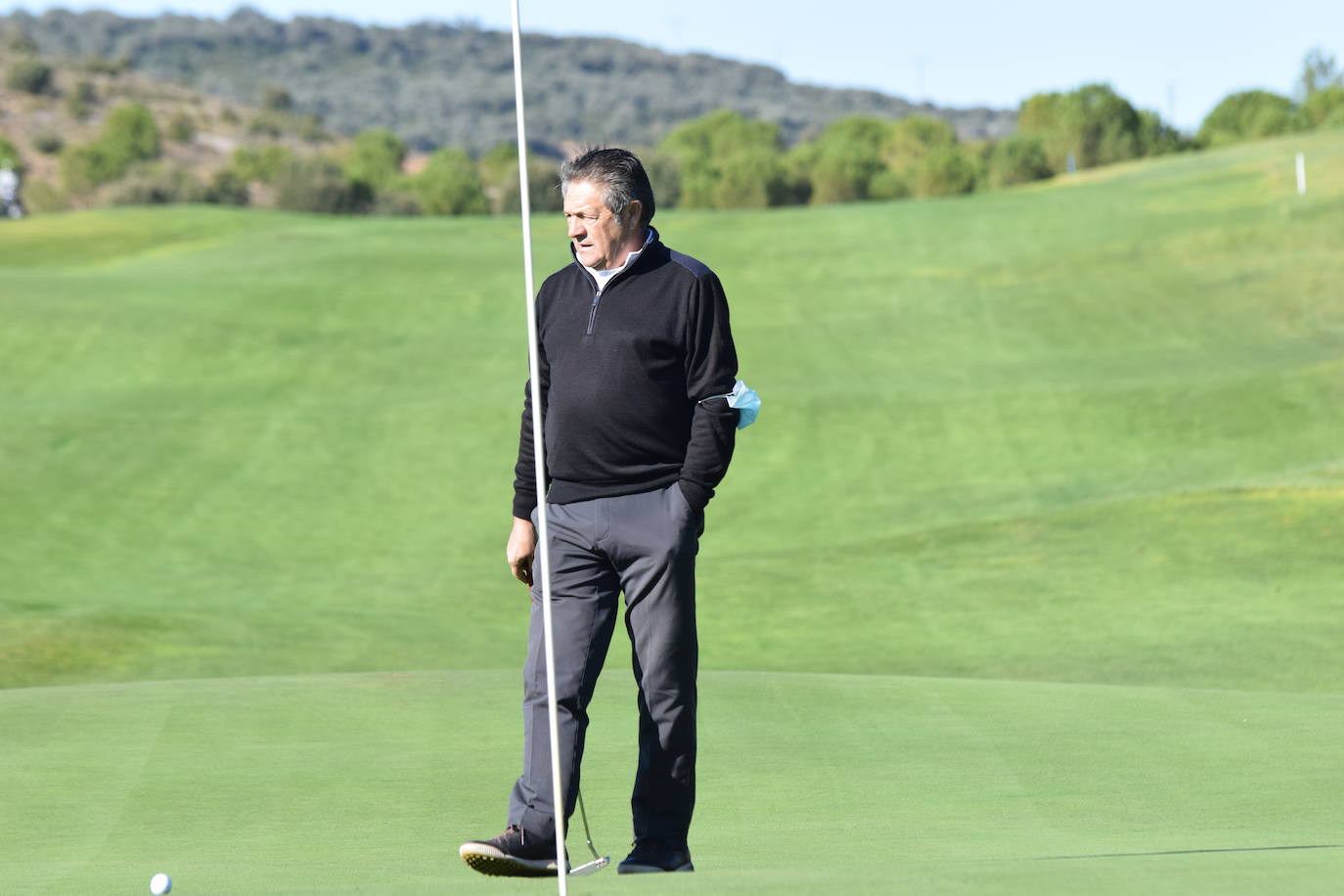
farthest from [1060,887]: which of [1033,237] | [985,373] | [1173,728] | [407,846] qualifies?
[1033,237]

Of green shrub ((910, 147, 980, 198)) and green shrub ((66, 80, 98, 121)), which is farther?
green shrub ((66, 80, 98, 121))

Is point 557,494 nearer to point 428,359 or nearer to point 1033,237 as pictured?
point 428,359

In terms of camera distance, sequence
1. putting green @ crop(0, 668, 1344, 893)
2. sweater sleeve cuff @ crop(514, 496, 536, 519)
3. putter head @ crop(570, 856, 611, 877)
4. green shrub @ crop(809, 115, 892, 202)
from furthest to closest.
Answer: green shrub @ crop(809, 115, 892, 202), sweater sleeve cuff @ crop(514, 496, 536, 519), putter head @ crop(570, 856, 611, 877), putting green @ crop(0, 668, 1344, 893)

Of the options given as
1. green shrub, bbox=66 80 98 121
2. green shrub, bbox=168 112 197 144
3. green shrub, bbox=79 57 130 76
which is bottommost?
green shrub, bbox=168 112 197 144

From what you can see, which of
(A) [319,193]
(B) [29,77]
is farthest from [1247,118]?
(B) [29,77]

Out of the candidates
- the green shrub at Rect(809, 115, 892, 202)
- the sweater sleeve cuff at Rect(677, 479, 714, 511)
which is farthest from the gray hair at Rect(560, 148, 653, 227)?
the green shrub at Rect(809, 115, 892, 202)

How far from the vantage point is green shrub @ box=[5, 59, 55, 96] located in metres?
133

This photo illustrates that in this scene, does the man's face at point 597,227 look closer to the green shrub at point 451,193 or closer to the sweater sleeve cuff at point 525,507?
the sweater sleeve cuff at point 525,507

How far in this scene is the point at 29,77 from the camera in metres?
133

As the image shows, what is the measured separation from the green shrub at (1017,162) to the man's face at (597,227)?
75892mm

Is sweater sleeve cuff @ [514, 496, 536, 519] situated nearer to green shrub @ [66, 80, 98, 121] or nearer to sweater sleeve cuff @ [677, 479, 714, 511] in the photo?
sweater sleeve cuff @ [677, 479, 714, 511]

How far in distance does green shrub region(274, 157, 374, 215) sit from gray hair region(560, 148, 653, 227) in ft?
240

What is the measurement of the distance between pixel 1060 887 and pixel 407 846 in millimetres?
2403

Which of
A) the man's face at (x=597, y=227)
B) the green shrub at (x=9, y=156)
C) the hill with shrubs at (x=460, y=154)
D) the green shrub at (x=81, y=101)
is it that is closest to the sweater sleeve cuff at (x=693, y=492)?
the man's face at (x=597, y=227)
